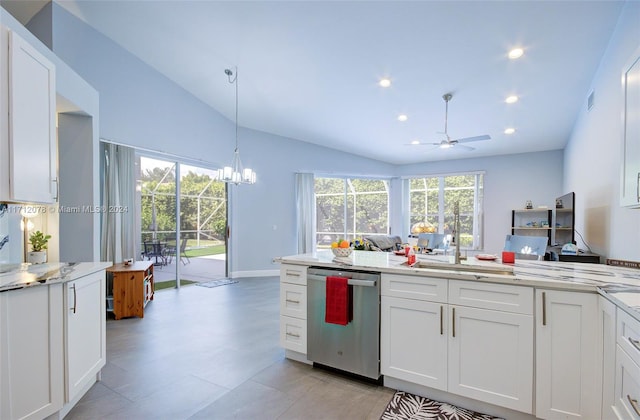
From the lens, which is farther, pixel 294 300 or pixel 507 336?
pixel 294 300

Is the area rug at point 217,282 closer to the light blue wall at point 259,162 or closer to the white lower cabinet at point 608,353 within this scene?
the light blue wall at point 259,162

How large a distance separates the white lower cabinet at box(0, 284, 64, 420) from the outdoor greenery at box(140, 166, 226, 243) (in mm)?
3416

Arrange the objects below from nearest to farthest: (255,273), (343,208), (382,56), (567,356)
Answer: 1. (567,356)
2. (382,56)
3. (255,273)
4. (343,208)

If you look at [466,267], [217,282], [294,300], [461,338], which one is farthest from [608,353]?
[217,282]

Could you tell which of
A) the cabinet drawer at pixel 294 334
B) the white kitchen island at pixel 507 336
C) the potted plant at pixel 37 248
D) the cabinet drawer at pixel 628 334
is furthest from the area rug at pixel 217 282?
the cabinet drawer at pixel 628 334

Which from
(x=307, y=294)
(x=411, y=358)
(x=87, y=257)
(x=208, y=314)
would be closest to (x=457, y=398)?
(x=411, y=358)

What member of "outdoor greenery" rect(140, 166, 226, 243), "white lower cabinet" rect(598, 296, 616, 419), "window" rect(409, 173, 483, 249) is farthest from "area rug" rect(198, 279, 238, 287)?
"white lower cabinet" rect(598, 296, 616, 419)

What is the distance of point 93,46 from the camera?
386 cm

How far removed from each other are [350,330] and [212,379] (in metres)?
1.16

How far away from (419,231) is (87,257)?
4.74 m

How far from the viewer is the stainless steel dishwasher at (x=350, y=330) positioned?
218 centimetres

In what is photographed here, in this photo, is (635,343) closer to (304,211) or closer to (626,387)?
(626,387)

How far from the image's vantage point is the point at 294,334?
2.55 metres

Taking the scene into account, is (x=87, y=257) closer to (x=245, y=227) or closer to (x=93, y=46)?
(x=93, y=46)
